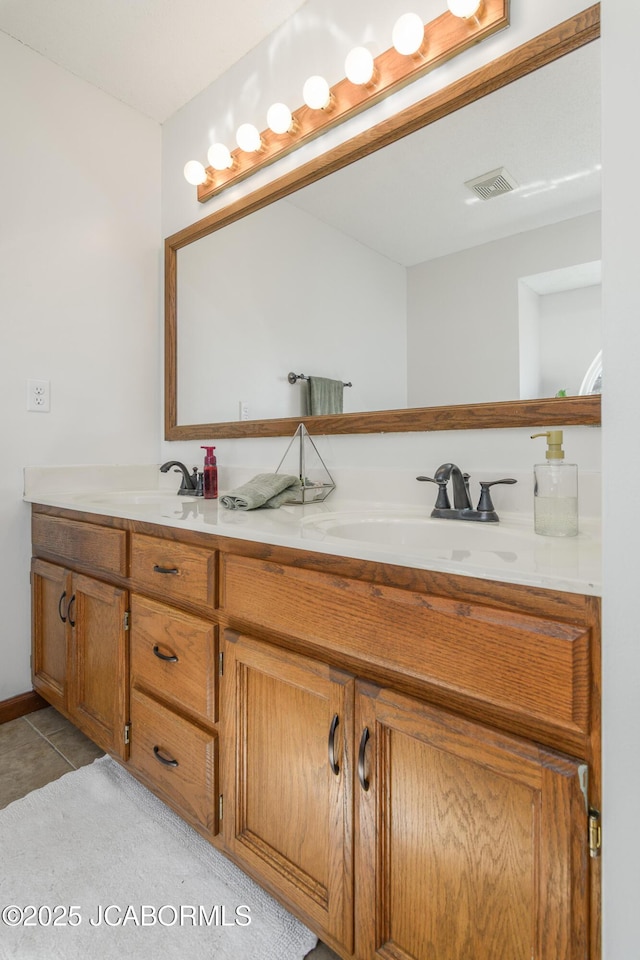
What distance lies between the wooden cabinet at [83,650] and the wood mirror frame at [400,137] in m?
0.72

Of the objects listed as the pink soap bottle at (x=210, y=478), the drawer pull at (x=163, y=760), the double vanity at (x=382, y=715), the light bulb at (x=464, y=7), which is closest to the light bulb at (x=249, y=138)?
the light bulb at (x=464, y=7)

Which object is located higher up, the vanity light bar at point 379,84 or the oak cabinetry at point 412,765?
the vanity light bar at point 379,84

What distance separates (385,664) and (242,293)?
4.89 ft

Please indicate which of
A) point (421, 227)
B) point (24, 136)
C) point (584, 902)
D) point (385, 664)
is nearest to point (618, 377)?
point (385, 664)

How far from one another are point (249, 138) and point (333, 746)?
72.7 inches

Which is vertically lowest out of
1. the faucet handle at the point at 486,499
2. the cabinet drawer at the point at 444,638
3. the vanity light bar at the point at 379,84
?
the cabinet drawer at the point at 444,638

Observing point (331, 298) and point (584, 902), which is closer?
point (584, 902)

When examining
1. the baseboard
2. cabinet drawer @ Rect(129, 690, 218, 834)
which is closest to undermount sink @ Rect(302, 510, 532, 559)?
cabinet drawer @ Rect(129, 690, 218, 834)

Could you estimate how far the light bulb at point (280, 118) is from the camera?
5.19 ft

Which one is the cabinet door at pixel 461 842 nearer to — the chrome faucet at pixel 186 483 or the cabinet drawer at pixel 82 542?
the cabinet drawer at pixel 82 542

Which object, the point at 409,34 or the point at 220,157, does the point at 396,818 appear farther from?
the point at 220,157

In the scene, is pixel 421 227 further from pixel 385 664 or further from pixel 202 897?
pixel 202 897

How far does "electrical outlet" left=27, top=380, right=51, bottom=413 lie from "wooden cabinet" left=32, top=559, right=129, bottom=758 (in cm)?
55

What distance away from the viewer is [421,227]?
135cm
